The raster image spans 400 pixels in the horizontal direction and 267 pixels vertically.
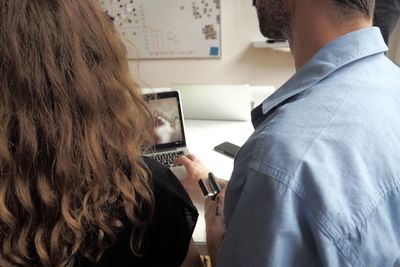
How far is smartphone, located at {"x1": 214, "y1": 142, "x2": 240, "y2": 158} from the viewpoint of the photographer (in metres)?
1.48

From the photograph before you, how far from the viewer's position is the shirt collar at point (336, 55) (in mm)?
626

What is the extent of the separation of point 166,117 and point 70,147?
864 mm

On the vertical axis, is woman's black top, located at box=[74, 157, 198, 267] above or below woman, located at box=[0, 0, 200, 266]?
below

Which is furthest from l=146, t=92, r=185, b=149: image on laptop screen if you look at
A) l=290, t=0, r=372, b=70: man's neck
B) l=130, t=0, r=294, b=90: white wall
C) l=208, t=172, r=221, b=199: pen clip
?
l=130, t=0, r=294, b=90: white wall

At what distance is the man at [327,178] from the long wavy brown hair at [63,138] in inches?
9.2

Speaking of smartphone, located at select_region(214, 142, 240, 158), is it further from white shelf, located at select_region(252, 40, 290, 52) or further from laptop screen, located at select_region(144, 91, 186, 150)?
white shelf, located at select_region(252, 40, 290, 52)

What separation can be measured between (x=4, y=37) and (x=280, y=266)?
22.6 inches

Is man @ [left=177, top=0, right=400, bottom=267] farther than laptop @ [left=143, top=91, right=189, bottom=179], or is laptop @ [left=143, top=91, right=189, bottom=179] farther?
laptop @ [left=143, top=91, right=189, bottom=179]

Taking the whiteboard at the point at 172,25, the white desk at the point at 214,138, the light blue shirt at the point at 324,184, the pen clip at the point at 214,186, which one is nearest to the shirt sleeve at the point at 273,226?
the light blue shirt at the point at 324,184

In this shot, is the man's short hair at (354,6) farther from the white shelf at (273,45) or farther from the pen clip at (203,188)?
the white shelf at (273,45)

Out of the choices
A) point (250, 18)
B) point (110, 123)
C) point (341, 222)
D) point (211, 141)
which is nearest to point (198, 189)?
point (211, 141)

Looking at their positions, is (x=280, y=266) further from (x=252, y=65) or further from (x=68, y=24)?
(x=252, y=65)

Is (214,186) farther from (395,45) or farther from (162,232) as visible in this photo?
(395,45)

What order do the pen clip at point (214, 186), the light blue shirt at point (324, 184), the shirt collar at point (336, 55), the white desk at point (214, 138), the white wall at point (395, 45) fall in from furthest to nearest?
the white wall at point (395, 45), the white desk at point (214, 138), the pen clip at point (214, 186), the shirt collar at point (336, 55), the light blue shirt at point (324, 184)
